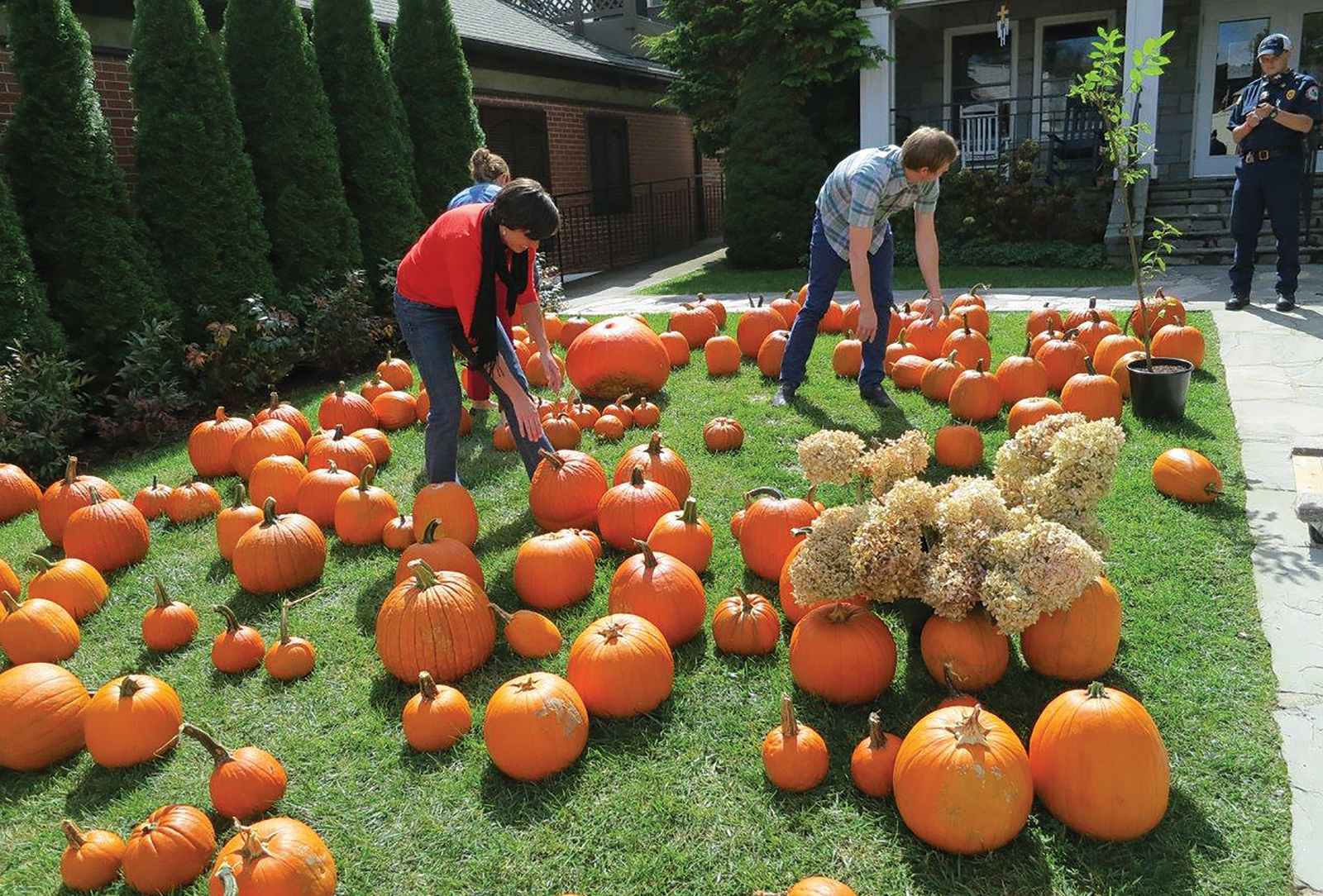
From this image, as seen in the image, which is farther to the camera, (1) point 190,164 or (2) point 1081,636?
(1) point 190,164

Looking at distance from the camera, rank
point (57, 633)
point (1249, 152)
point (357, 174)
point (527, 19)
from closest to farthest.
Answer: point (57, 633) < point (1249, 152) < point (357, 174) < point (527, 19)

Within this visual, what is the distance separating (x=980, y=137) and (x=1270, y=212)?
758 centimetres

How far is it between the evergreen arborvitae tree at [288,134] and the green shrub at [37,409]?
2397mm

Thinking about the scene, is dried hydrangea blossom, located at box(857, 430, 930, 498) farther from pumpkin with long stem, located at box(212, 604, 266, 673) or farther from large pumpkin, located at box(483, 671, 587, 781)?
pumpkin with long stem, located at box(212, 604, 266, 673)

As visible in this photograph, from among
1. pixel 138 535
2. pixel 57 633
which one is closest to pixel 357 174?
pixel 138 535

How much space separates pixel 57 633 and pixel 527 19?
1795 cm

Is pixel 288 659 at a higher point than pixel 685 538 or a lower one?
lower

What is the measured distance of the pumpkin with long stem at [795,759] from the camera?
237cm

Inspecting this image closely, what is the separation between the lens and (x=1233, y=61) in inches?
550

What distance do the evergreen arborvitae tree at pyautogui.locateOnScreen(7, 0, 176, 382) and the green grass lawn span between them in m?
6.90

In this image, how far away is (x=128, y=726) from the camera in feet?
8.80

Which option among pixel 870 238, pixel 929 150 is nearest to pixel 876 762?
pixel 929 150

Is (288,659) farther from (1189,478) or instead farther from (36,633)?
(1189,478)

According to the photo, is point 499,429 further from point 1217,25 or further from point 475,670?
point 1217,25
